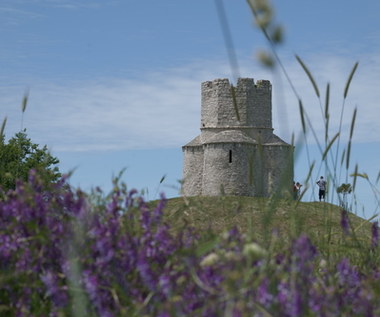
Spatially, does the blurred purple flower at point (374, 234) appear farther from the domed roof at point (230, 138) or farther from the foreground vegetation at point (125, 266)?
the domed roof at point (230, 138)

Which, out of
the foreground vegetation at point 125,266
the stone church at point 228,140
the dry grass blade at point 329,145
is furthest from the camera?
the stone church at point 228,140

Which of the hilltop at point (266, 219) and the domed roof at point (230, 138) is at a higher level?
the domed roof at point (230, 138)

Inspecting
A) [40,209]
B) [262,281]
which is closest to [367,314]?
[262,281]

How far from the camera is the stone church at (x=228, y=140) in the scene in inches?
1887

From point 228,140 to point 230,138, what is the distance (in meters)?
0.31

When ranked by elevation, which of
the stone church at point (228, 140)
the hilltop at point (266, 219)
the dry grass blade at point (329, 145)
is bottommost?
the hilltop at point (266, 219)

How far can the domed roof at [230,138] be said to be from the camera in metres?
48.0

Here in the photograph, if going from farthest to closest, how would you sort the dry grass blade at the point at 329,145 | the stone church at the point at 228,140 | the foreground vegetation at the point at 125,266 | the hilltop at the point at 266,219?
the stone church at the point at 228,140, the dry grass blade at the point at 329,145, the hilltop at the point at 266,219, the foreground vegetation at the point at 125,266

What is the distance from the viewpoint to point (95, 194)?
4344 mm

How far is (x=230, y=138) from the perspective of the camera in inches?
1898

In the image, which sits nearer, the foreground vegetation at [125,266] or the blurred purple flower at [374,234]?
the foreground vegetation at [125,266]

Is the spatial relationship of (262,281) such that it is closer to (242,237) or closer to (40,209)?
(242,237)

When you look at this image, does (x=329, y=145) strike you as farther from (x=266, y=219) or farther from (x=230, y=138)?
(x=230, y=138)

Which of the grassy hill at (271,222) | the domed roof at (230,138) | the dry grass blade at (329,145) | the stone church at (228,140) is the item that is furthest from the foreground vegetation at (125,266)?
the domed roof at (230,138)
